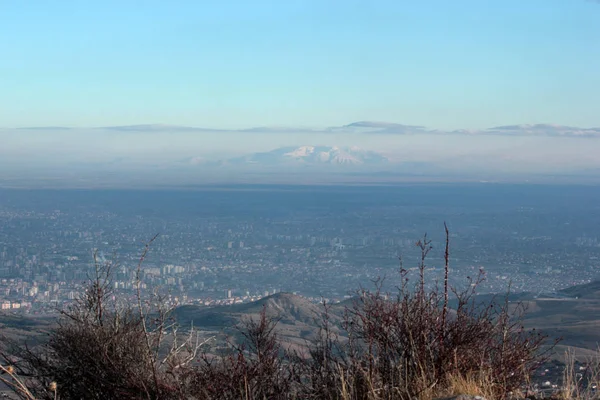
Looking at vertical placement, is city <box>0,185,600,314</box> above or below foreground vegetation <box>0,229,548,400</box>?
below

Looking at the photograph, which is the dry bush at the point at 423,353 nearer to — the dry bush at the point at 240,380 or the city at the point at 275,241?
the dry bush at the point at 240,380

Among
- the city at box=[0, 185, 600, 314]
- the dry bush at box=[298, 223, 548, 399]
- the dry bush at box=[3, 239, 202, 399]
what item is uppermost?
the dry bush at box=[298, 223, 548, 399]

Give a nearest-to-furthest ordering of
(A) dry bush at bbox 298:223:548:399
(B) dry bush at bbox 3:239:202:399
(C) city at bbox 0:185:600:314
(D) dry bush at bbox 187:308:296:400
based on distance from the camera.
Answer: (A) dry bush at bbox 298:223:548:399 < (D) dry bush at bbox 187:308:296:400 < (B) dry bush at bbox 3:239:202:399 < (C) city at bbox 0:185:600:314

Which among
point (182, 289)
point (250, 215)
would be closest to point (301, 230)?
point (250, 215)

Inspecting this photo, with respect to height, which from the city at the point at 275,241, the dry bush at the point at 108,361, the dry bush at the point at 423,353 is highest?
the dry bush at the point at 423,353

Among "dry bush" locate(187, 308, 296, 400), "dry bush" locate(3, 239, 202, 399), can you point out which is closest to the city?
"dry bush" locate(3, 239, 202, 399)

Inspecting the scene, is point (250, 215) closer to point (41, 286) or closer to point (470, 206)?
point (470, 206)

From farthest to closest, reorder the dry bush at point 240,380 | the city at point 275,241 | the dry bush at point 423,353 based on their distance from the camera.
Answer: the city at point 275,241 < the dry bush at point 240,380 < the dry bush at point 423,353

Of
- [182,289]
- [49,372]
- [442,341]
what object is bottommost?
[182,289]

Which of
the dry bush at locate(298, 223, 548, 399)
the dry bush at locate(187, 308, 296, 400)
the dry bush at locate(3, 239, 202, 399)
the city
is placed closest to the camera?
the dry bush at locate(298, 223, 548, 399)

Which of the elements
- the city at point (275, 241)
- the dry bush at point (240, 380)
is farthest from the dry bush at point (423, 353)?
the city at point (275, 241)

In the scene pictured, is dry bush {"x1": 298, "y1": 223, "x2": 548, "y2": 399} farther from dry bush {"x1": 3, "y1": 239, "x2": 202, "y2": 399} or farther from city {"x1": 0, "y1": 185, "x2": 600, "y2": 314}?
city {"x1": 0, "y1": 185, "x2": 600, "y2": 314}
